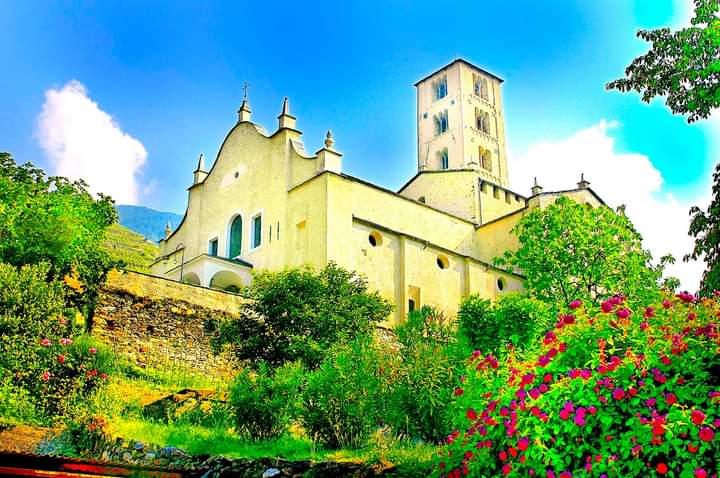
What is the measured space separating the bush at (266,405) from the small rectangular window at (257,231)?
62.3 ft

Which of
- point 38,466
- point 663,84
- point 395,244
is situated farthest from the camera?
point 395,244

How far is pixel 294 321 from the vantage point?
18.5 meters

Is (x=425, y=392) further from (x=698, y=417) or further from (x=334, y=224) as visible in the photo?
(x=334, y=224)

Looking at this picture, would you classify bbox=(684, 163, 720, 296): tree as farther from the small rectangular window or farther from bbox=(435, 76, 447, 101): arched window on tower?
bbox=(435, 76, 447, 101): arched window on tower

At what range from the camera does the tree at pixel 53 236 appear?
1912cm

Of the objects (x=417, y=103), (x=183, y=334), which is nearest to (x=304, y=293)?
(x=183, y=334)

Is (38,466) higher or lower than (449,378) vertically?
lower

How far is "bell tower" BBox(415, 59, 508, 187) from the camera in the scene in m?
50.7

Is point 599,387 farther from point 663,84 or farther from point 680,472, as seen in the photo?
point 663,84

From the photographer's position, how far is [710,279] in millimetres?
19156

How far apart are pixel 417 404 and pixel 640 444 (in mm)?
5552

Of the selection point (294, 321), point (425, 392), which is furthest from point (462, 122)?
point (425, 392)

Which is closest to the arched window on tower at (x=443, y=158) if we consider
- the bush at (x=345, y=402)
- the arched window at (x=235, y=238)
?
the arched window at (x=235, y=238)

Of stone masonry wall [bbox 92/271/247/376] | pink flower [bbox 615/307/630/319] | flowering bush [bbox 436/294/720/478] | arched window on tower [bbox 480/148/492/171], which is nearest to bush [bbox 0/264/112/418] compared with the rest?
stone masonry wall [bbox 92/271/247/376]
